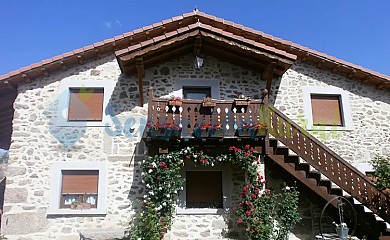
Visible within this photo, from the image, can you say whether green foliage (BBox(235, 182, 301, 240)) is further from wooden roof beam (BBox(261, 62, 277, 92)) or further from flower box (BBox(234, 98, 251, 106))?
wooden roof beam (BBox(261, 62, 277, 92))

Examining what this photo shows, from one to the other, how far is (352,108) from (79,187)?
854 cm

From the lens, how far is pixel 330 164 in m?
9.04

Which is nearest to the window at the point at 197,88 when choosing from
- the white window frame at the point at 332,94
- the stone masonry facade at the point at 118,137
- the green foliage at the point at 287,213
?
the stone masonry facade at the point at 118,137

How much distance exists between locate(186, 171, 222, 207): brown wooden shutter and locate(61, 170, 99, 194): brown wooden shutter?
A: 2574 millimetres

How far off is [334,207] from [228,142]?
3307 mm

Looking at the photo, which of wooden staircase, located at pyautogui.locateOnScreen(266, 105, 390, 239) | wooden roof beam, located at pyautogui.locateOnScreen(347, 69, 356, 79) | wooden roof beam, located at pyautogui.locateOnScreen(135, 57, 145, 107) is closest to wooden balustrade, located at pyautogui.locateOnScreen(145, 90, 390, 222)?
wooden staircase, located at pyautogui.locateOnScreen(266, 105, 390, 239)

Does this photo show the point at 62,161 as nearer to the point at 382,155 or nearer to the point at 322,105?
the point at 322,105

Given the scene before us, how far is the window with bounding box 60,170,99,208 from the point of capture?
9.70m

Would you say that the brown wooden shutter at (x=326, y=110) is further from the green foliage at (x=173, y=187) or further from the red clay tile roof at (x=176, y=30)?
the green foliage at (x=173, y=187)

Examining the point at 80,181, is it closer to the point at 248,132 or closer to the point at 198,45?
the point at 248,132

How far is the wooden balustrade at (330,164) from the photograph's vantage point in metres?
8.65

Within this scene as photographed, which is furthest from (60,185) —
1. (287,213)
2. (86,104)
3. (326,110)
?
(326,110)

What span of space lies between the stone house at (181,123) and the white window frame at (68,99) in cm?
3

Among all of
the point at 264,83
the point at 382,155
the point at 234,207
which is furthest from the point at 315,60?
the point at 234,207
